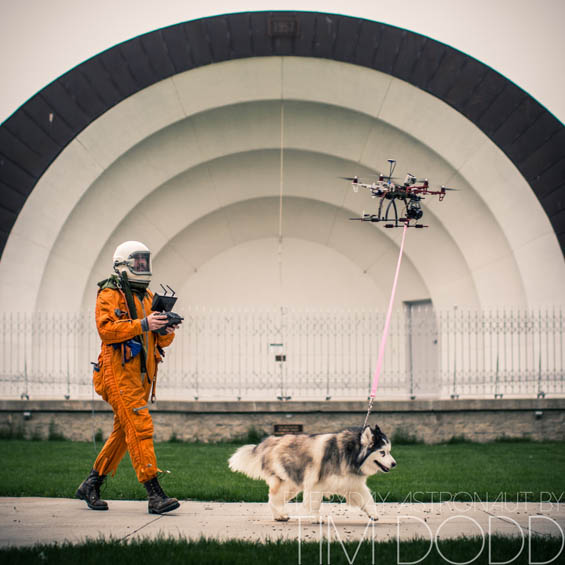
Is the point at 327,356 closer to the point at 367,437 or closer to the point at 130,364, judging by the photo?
the point at 130,364

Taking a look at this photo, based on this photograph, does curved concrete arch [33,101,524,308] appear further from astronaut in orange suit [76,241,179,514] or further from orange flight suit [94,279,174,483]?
orange flight suit [94,279,174,483]

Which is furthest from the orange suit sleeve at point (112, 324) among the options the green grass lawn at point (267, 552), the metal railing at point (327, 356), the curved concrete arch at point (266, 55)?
the curved concrete arch at point (266, 55)

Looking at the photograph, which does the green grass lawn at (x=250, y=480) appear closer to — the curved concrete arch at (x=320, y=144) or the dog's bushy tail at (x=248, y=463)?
the dog's bushy tail at (x=248, y=463)

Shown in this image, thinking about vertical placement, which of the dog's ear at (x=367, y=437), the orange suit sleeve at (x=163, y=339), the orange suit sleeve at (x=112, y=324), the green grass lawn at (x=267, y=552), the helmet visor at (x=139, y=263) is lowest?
the green grass lawn at (x=267, y=552)

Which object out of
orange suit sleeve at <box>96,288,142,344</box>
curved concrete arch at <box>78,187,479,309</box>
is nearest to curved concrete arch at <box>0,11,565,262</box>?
curved concrete arch at <box>78,187,479,309</box>

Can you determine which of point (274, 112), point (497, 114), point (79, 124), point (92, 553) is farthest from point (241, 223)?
point (92, 553)

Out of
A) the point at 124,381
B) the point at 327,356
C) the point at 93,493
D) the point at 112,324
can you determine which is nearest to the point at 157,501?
the point at 93,493
